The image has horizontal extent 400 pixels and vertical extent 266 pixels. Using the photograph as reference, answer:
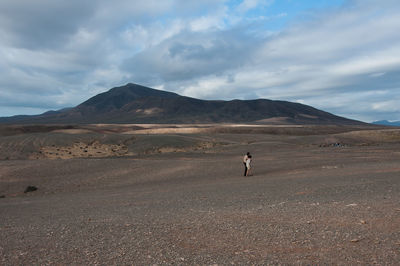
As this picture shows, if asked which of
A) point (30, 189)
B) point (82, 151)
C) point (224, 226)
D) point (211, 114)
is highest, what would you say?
point (211, 114)

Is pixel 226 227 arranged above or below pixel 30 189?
above

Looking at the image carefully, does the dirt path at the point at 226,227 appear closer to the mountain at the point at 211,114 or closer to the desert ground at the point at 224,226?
the desert ground at the point at 224,226

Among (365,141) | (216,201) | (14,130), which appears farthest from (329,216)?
(14,130)

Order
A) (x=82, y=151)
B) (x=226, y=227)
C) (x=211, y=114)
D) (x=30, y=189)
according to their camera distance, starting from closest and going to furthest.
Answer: (x=226, y=227) < (x=30, y=189) < (x=82, y=151) < (x=211, y=114)

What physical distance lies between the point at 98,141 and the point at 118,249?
136 feet

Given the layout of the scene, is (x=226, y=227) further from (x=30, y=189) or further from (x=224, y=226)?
(x=30, y=189)

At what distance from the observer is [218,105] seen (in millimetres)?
192375

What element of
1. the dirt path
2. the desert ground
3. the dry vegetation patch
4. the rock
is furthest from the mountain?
the dirt path

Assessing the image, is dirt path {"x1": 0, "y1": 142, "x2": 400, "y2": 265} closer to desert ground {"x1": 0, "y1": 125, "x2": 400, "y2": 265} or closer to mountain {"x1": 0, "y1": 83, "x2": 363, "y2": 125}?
desert ground {"x1": 0, "y1": 125, "x2": 400, "y2": 265}

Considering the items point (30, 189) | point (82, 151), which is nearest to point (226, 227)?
point (30, 189)

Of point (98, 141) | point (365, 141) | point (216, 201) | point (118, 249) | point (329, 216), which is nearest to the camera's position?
point (118, 249)

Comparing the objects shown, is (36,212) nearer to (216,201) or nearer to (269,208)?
→ (216,201)

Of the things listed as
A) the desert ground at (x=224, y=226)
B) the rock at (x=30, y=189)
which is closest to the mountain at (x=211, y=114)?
the rock at (x=30, y=189)

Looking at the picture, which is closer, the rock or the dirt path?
the dirt path
